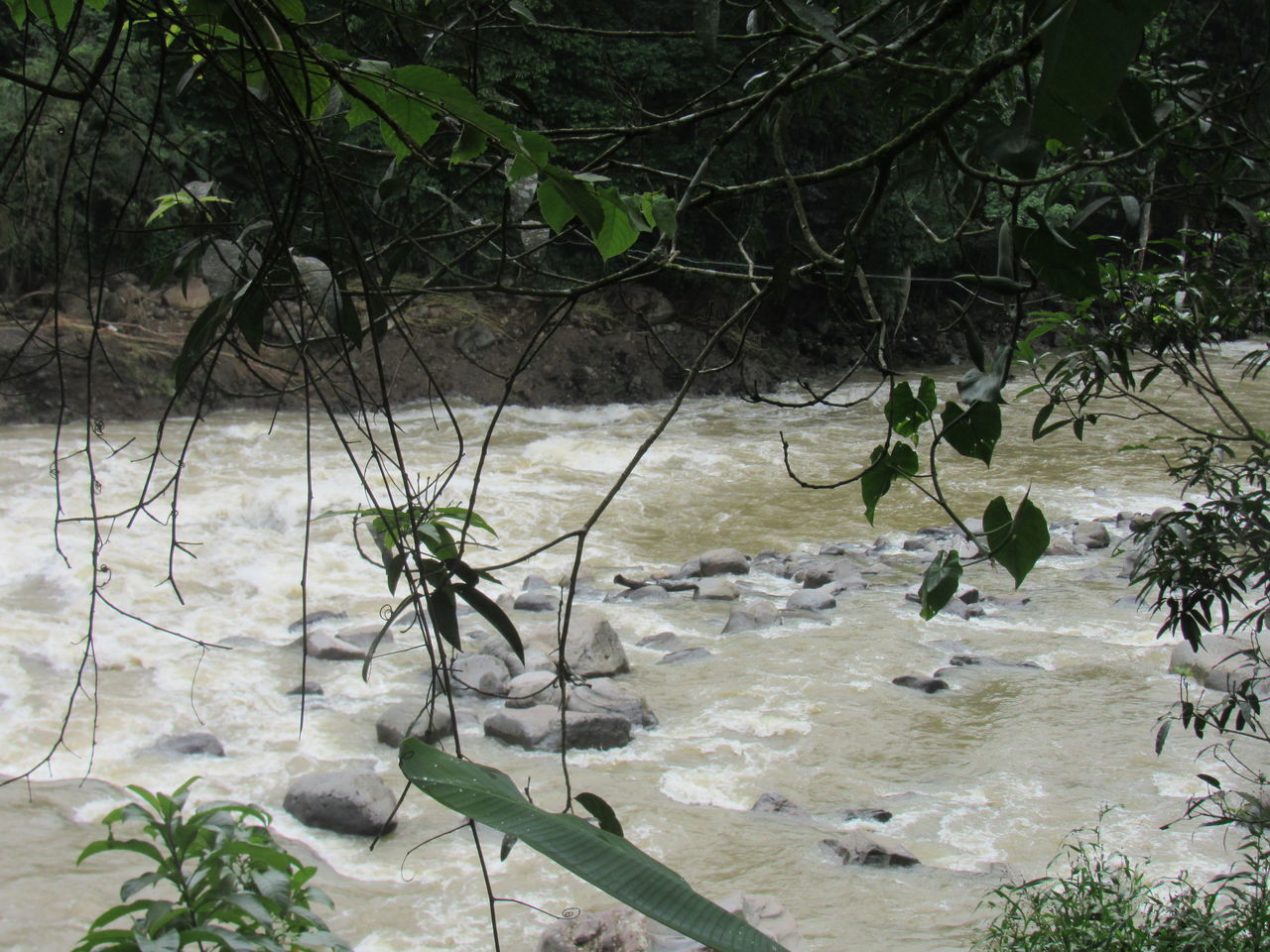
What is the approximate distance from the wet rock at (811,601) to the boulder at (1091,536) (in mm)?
2041

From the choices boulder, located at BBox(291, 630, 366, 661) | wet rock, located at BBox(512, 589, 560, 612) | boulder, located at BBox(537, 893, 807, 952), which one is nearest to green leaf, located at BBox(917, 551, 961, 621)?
boulder, located at BBox(537, 893, 807, 952)

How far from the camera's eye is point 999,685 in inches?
198

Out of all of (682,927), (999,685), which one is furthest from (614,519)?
(682,927)

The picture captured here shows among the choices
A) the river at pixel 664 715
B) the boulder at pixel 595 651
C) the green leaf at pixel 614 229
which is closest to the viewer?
the green leaf at pixel 614 229

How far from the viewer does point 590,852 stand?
0.33 metres

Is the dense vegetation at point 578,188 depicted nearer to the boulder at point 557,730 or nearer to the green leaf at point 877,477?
the green leaf at point 877,477

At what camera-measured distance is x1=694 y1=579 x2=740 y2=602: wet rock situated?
6355 mm

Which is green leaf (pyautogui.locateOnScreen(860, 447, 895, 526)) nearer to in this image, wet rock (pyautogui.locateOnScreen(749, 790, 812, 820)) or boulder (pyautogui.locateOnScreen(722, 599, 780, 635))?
wet rock (pyautogui.locateOnScreen(749, 790, 812, 820))

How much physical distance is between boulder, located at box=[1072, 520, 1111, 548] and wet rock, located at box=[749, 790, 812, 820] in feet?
13.4

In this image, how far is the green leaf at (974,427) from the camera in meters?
1.06

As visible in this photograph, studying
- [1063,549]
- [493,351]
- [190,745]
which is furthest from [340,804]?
[493,351]

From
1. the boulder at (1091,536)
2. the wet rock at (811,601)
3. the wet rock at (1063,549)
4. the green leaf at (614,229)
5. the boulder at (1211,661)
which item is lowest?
the wet rock at (811,601)

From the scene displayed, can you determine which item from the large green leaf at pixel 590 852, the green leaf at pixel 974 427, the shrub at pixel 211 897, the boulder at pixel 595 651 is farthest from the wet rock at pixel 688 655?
the large green leaf at pixel 590 852

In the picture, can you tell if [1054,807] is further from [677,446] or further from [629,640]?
[677,446]
